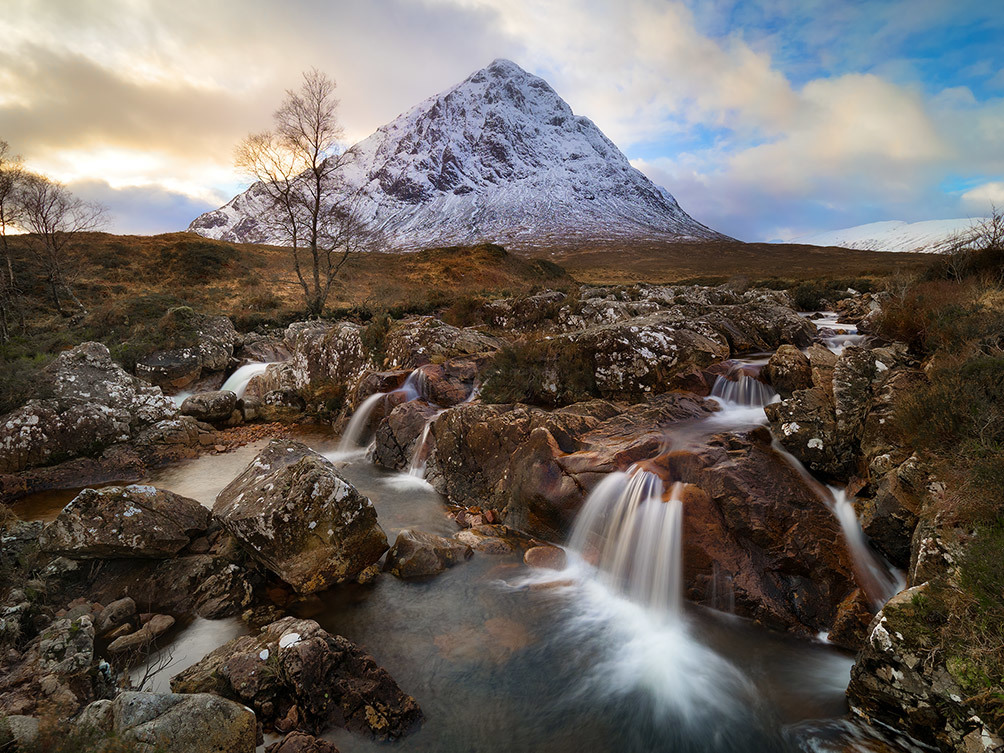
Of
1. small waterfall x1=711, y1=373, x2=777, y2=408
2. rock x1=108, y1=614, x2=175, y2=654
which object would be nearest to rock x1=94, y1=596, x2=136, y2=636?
rock x1=108, y1=614, x2=175, y2=654

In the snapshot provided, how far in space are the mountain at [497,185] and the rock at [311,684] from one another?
99849 mm

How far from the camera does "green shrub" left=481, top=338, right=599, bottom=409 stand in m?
10.7

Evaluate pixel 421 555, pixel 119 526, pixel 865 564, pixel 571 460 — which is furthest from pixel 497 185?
pixel 865 564

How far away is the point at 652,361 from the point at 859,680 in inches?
279

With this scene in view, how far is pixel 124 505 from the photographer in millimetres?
5930

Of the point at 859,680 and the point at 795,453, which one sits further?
the point at 795,453

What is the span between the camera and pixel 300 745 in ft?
11.4

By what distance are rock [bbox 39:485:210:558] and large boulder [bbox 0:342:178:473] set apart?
534cm

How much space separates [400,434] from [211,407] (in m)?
6.67

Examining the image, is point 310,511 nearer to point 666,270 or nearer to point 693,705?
point 693,705

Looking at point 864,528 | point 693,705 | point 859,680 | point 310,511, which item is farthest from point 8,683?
point 864,528

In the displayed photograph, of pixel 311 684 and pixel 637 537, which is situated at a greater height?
pixel 637 537

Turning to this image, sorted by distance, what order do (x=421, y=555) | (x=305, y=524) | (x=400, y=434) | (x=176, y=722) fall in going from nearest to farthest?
(x=176, y=722) < (x=305, y=524) < (x=421, y=555) < (x=400, y=434)

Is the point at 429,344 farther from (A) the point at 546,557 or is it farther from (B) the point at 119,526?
(B) the point at 119,526
